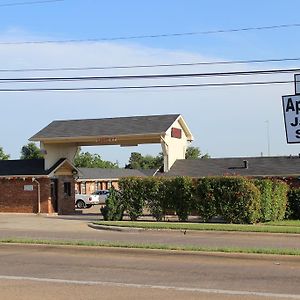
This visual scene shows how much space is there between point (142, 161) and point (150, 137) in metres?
96.9

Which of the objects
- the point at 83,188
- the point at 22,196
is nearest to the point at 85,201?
the point at 83,188

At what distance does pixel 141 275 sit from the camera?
1096cm

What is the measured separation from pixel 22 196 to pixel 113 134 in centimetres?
714

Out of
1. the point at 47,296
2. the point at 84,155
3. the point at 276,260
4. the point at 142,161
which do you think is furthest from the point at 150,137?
the point at 142,161

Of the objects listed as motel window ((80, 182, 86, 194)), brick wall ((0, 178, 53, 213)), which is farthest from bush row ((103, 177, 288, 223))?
motel window ((80, 182, 86, 194))

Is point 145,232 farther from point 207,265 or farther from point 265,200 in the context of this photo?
point 207,265

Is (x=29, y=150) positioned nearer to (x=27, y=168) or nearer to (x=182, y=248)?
(x=27, y=168)

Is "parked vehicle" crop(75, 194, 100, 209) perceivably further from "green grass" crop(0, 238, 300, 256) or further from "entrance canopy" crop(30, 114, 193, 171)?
"green grass" crop(0, 238, 300, 256)

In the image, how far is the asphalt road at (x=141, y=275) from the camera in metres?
9.23

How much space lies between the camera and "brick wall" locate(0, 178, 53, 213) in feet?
125

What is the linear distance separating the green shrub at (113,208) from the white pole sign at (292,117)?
2108 cm

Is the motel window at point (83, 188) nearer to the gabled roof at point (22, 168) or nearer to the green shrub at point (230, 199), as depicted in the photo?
the gabled roof at point (22, 168)

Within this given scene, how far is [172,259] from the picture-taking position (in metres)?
12.9

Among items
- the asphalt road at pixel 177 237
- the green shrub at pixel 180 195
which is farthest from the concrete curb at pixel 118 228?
the green shrub at pixel 180 195
